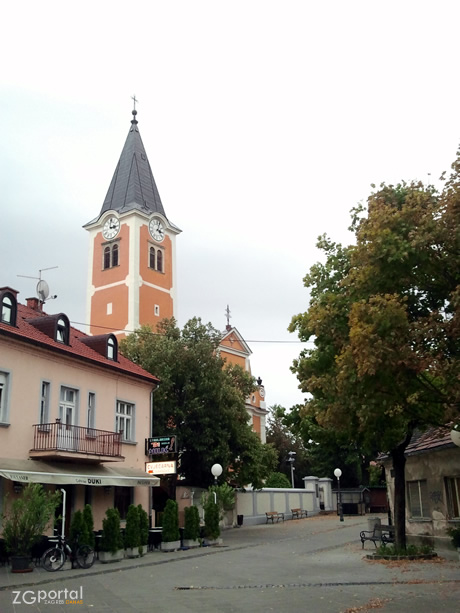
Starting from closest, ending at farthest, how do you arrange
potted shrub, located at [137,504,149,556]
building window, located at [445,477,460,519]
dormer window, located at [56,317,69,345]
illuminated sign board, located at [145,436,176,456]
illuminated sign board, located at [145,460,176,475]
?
building window, located at [445,477,460,519] → potted shrub, located at [137,504,149,556] → dormer window, located at [56,317,69,345] → illuminated sign board, located at [145,436,176,456] → illuminated sign board, located at [145,460,176,475]

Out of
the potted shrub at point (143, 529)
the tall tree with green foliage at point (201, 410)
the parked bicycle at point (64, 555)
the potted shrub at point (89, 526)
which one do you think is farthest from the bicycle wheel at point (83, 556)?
the tall tree with green foliage at point (201, 410)

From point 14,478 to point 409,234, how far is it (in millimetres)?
13180

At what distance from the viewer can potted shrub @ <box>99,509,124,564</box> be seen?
66.2ft

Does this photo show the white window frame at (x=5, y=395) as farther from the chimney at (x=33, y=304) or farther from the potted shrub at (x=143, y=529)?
the chimney at (x=33, y=304)

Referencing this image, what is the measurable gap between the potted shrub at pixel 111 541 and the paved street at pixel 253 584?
0.46 meters

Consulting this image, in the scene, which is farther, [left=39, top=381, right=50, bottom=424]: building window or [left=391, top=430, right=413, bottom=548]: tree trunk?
[left=39, top=381, right=50, bottom=424]: building window

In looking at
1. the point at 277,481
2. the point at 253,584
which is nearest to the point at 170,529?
the point at 253,584

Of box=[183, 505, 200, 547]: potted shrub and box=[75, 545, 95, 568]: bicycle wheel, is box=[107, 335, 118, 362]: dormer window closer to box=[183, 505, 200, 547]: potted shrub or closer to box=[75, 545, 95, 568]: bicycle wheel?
box=[183, 505, 200, 547]: potted shrub

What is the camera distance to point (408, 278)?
40.7ft

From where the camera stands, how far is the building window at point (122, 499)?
25.9 meters

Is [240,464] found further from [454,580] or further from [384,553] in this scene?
[454,580]

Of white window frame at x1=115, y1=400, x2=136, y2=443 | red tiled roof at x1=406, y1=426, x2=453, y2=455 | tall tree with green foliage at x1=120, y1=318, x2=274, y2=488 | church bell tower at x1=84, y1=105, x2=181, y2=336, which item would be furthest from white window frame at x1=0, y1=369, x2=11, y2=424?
church bell tower at x1=84, y1=105, x2=181, y2=336

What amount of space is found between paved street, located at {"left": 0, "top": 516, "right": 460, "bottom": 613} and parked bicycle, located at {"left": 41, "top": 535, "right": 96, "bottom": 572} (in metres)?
0.30

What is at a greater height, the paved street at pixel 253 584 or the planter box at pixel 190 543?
the planter box at pixel 190 543
